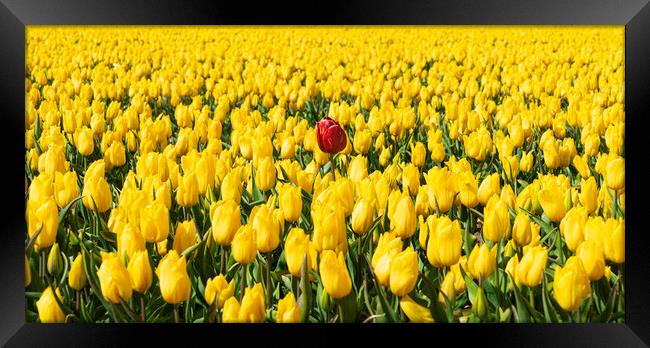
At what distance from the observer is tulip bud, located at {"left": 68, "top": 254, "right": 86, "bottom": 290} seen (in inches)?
67.5

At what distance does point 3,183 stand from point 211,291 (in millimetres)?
524

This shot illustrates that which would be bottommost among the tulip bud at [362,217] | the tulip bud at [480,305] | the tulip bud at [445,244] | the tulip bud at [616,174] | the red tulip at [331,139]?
the tulip bud at [480,305]

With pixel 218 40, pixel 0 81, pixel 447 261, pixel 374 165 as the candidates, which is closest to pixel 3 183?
pixel 0 81

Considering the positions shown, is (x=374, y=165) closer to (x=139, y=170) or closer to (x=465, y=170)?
(x=465, y=170)

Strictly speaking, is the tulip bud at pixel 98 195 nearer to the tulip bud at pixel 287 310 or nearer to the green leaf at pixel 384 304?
the tulip bud at pixel 287 310

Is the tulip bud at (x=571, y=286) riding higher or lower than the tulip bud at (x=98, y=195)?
lower

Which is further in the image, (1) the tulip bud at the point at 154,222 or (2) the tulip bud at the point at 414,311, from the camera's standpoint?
(1) the tulip bud at the point at 154,222

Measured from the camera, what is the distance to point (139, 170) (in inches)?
92.3

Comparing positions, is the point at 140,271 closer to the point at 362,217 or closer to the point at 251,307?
the point at 251,307

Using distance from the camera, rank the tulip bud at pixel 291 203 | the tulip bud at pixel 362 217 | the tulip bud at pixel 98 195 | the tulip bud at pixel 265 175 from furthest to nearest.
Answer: the tulip bud at pixel 265 175 < the tulip bud at pixel 98 195 < the tulip bud at pixel 291 203 < the tulip bud at pixel 362 217

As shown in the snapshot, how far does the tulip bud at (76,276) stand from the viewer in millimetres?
1715

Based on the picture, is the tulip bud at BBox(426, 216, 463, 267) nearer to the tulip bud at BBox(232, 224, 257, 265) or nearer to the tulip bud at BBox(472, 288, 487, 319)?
the tulip bud at BBox(472, 288, 487, 319)

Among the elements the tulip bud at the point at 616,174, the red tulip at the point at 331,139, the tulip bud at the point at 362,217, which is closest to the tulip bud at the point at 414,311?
the tulip bud at the point at 362,217

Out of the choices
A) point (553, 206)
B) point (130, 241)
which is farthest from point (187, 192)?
point (553, 206)
